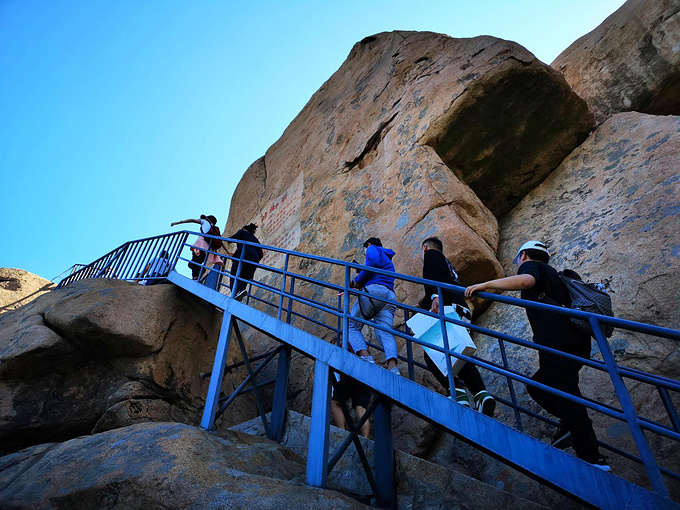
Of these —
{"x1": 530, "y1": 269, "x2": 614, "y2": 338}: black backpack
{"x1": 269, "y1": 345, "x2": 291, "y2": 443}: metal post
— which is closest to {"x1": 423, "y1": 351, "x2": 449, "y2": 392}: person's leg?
{"x1": 530, "y1": 269, "x2": 614, "y2": 338}: black backpack

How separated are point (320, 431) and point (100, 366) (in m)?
3.56

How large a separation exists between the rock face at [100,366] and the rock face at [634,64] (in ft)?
26.1

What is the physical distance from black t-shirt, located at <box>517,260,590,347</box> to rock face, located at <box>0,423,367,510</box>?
1.74 metres

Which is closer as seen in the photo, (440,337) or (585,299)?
(585,299)

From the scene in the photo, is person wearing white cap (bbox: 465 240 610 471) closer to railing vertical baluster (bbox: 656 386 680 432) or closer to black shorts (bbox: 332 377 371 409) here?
railing vertical baluster (bbox: 656 386 680 432)

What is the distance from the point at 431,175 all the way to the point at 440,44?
372 centimetres

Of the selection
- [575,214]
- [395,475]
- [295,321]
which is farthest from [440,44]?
[395,475]

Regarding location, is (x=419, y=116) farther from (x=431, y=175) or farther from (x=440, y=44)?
(x=440, y=44)

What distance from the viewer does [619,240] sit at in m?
5.98

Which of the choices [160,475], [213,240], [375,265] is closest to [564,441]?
[375,265]

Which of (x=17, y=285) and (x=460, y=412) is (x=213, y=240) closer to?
(x=460, y=412)

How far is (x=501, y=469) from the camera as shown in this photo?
457cm

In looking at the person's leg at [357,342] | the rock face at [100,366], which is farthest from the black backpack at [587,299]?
the rock face at [100,366]

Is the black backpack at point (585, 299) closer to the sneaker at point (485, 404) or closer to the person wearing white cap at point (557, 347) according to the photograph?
the person wearing white cap at point (557, 347)
